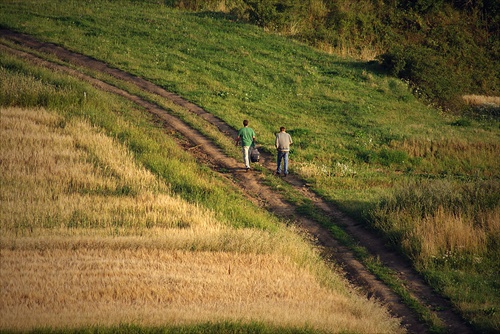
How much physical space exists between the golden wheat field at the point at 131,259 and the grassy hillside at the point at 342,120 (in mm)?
2891

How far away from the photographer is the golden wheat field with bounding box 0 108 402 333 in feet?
41.6

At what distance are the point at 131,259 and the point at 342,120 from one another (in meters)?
20.6

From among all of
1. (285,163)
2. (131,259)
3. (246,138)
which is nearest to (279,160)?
(285,163)

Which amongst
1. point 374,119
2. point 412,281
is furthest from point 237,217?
point 374,119

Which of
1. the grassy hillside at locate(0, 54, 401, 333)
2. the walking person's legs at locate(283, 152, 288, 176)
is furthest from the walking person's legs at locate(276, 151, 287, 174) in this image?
the grassy hillside at locate(0, 54, 401, 333)

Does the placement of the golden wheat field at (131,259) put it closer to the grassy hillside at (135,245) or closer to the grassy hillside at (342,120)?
the grassy hillside at (135,245)

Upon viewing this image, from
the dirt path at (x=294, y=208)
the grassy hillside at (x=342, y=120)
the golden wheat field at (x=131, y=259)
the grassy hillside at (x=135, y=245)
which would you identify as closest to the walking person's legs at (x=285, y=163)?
the dirt path at (x=294, y=208)

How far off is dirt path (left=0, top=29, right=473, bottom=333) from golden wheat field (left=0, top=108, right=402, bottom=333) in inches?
34.2

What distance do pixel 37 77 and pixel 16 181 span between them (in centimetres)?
1221

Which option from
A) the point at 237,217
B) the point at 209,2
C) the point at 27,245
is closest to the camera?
the point at 27,245

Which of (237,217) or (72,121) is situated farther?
(72,121)

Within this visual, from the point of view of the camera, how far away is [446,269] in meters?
17.4

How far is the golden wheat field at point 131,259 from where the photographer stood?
499 inches

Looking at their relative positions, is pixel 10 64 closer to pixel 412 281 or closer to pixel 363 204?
pixel 363 204
